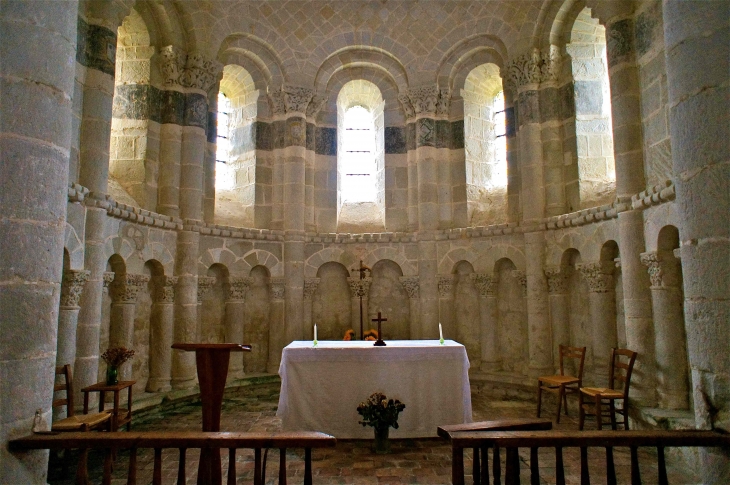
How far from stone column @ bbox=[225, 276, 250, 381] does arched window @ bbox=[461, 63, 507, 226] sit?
4.61 meters

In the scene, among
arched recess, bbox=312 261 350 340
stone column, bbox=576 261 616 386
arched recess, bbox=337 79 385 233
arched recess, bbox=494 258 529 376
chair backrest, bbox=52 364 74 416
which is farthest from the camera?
arched recess, bbox=337 79 385 233

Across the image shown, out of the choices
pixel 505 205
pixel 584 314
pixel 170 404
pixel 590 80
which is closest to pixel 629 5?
pixel 590 80

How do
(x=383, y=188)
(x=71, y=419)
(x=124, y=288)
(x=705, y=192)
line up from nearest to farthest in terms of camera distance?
(x=705, y=192)
(x=71, y=419)
(x=124, y=288)
(x=383, y=188)

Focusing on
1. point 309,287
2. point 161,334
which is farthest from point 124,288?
point 309,287

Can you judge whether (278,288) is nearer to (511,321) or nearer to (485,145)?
(511,321)

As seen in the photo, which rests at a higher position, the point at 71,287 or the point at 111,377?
the point at 71,287

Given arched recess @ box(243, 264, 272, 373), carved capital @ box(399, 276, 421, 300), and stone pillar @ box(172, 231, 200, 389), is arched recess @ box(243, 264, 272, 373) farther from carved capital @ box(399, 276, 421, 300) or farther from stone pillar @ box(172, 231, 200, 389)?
carved capital @ box(399, 276, 421, 300)

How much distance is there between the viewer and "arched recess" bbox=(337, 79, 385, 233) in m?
10.4

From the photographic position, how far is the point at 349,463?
17.6ft

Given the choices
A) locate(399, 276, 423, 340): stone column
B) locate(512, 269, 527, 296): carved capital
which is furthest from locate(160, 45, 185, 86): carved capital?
locate(512, 269, 527, 296): carved capital

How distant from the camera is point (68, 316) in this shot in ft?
19.2

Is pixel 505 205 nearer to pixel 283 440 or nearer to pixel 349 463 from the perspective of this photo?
pixel 349 463

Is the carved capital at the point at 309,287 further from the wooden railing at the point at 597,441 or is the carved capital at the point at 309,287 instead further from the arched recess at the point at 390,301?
the wooden railing at the point at 597,441

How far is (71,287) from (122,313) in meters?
1.50
